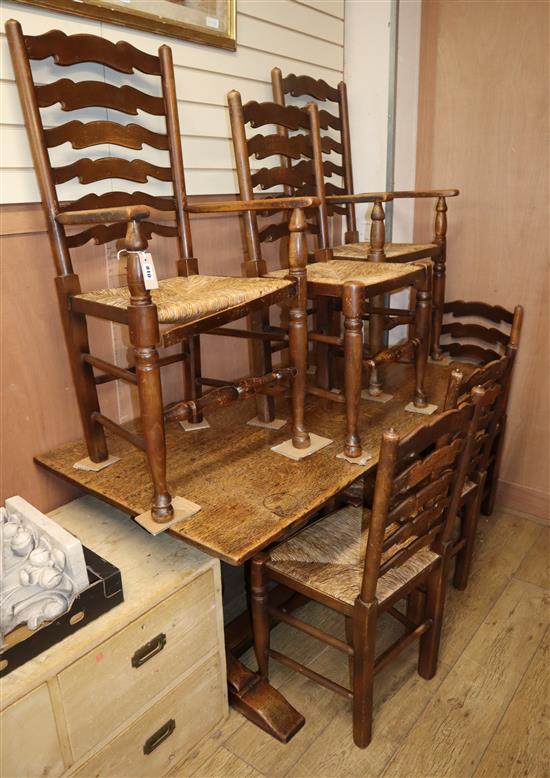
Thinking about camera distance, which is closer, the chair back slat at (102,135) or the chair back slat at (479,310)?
the chair back slat at (102,135)

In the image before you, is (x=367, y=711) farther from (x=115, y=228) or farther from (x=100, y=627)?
(x=115, y=228)

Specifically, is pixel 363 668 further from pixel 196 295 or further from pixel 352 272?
pixel 352 272

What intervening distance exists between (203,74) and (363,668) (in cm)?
181

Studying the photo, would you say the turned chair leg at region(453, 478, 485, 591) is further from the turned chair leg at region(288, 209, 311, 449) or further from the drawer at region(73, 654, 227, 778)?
the drawer at region(73, 654, 227, 778)

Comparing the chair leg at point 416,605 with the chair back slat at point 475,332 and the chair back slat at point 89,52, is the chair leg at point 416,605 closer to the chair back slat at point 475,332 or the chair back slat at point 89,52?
the chair back slat at point 475,332

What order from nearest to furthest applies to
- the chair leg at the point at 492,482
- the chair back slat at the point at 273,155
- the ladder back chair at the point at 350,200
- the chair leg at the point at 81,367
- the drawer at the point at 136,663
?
1. the drawer at the point at 136,663
2. the chair leg at the point at 81,367
3. the chair back slat at the point at 273,155
4. the ladder back chair at the point at 350,200
5. the chair leg at the point at 492,482

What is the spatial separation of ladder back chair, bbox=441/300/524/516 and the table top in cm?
58

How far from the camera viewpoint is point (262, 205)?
1575 millimetres

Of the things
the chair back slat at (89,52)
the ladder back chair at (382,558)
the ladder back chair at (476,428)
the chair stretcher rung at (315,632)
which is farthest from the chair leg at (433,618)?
the chair back slat at (89,52)

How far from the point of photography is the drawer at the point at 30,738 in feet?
3.45

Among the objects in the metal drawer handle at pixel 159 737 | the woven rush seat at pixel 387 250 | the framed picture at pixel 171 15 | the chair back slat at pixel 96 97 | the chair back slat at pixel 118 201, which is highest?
the framed picture at pixel 171 15

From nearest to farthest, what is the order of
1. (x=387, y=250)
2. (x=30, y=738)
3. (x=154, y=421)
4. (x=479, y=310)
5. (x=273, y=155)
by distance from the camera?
(x=30, y=738) < (x=154, y=421) < (x=273, y=155) < (x=387, y=250) < (x=479, y=310)

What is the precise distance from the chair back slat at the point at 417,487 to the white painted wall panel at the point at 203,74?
1158mm

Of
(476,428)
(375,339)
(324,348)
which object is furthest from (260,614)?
(375,339)
